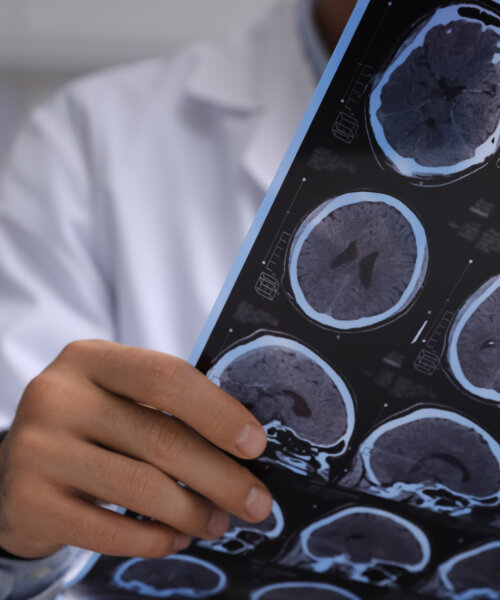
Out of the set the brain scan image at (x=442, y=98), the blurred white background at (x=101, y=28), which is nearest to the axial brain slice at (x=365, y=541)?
the brain scan image at (x=442, y=98)

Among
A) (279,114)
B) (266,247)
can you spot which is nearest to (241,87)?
(279,114)

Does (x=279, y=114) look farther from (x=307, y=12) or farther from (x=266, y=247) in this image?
(x=266, y=247)

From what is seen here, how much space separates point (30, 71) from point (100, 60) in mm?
193

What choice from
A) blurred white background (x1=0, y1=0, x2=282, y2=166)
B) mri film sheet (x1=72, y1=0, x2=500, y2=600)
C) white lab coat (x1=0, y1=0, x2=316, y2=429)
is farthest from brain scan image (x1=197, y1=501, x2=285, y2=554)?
blurred white background (x1=0, y1=0, x2=282, y2=166)

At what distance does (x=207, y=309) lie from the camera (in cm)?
83

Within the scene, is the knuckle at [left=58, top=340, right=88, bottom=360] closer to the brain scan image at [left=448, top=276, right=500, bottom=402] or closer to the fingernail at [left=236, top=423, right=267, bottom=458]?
the fingernail at [left=236, top=423, right=267, bottom=458]

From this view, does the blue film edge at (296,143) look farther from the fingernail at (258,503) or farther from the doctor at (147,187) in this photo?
the doctor at (147,187)

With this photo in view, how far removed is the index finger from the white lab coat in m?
0.41

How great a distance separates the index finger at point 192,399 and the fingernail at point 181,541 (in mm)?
88

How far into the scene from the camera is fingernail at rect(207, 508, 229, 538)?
45 cm

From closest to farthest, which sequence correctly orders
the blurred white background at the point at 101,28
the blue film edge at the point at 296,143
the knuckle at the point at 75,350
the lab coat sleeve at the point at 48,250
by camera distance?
the blue film edge at the point at 296,143 → the knuckle at the point at 75,350 → the lab coat sleeve at the point at 48,250 → the blurred white background at the point at 101,28

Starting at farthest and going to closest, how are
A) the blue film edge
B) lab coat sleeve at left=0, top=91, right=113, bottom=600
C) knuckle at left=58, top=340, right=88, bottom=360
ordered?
lab coat sleeve at left=0, top=91, right=113, bottom=600
knuckle at left=58, top=340, right=88, bottom=360
the blue film edge

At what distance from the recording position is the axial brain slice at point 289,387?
0.40 metres

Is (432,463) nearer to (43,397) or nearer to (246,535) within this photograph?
(246,535)
